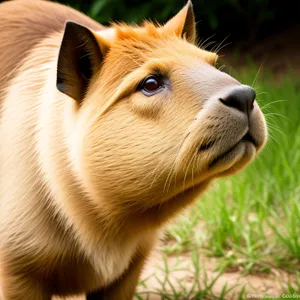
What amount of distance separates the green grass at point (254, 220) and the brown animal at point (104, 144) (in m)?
0.94

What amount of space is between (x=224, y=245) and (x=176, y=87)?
1.87 m

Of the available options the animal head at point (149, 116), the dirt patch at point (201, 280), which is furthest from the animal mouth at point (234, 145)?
the dirt patch at point (201, 280)

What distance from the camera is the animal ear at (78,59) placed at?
3.01 metres

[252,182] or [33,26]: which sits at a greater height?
[33,26]

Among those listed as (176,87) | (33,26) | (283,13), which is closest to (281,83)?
(283,13)

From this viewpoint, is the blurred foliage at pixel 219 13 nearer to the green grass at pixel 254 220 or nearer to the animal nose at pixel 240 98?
the green grass at pixel 254 220

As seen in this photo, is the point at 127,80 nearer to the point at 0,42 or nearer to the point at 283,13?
the point at 0,42

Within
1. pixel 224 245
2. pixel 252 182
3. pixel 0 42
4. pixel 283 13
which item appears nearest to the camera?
pixel 0 42

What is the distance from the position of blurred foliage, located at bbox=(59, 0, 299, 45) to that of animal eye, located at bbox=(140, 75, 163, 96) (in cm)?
386

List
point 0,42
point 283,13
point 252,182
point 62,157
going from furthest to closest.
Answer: point 283,13 → point 252,182 → point 0,42 → point 62,157

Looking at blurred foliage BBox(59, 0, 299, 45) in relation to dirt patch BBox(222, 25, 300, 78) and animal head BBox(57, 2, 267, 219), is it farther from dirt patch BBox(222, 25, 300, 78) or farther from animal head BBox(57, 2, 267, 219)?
animal head BBox(57, 2, 267, 219)

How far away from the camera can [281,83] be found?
6.62 metres

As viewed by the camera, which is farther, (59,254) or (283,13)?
(283,13)

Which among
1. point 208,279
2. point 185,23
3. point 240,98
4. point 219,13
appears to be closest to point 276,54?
point 219,13
